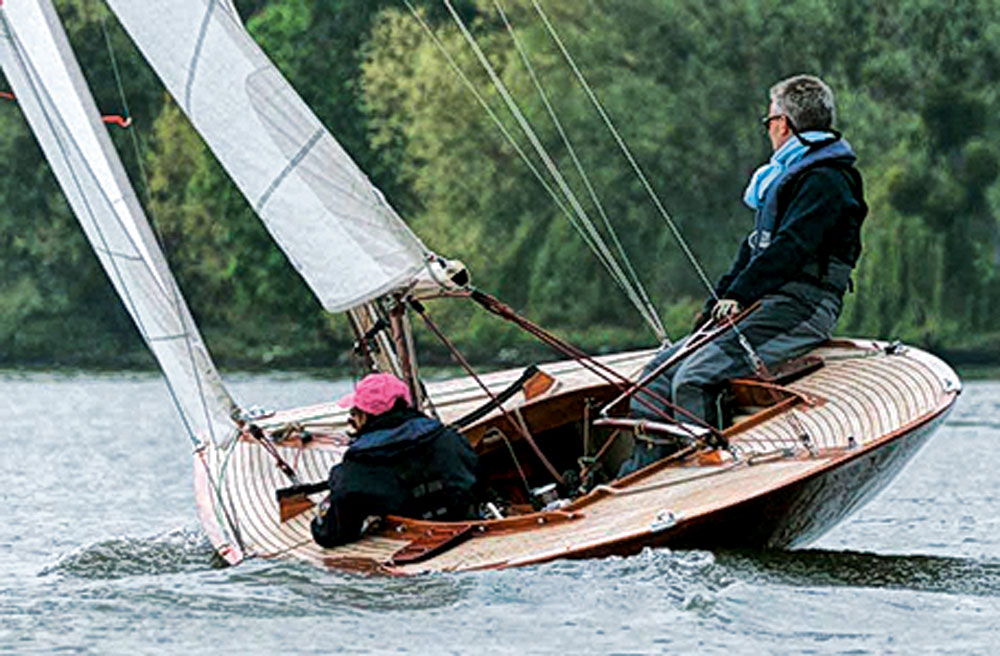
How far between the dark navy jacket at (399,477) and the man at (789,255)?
734 millimetres

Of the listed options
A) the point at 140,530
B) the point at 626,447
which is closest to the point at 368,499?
the point at 626,447

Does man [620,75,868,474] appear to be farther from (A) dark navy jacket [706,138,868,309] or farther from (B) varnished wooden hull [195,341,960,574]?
(B) varnished wooden hull [195,341,960,574]

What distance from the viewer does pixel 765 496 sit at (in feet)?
24.9

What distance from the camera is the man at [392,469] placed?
812 cm

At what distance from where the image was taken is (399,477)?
8211 mm

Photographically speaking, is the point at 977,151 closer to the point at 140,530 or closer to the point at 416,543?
the point at 140,530

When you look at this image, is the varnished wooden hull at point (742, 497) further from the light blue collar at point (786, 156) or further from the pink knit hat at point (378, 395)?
the light blue collar at point (786, 156)

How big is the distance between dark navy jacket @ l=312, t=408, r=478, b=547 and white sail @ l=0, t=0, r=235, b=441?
1602 mm

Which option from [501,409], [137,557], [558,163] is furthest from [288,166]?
[558,163]

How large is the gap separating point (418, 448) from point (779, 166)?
5.41 feet

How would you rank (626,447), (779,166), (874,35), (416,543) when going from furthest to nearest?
(874,35) < (626,447) < (779,166) < (416,543)

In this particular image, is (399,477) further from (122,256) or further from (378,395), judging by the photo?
(122,256)

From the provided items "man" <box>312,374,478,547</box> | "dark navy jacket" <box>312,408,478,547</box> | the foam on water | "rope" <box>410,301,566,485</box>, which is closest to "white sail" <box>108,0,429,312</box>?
"rope" <box>410,301,566,485</box>

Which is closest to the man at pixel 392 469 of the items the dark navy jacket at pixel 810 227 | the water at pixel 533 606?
the water at pixel 533 606
